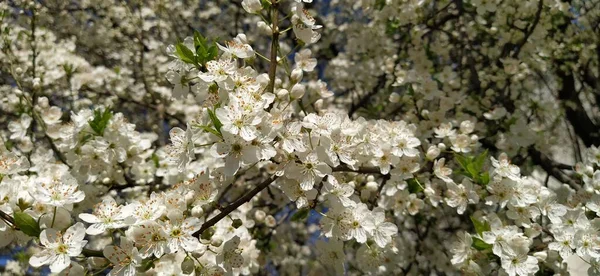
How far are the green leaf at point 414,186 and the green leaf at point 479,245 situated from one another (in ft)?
1.14

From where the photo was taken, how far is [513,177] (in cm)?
222

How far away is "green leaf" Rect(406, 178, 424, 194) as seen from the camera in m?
2.29

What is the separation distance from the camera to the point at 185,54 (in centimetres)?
→ 182

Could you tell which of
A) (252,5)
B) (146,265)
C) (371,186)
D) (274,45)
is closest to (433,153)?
(371,186)

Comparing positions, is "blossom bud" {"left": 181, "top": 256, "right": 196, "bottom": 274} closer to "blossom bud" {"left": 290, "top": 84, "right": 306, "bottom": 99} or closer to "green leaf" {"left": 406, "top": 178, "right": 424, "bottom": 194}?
"blossom bud" {"left": 290, "top": 84, "right": 306, "bottom": 99}

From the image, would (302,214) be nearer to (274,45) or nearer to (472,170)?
(274,45)

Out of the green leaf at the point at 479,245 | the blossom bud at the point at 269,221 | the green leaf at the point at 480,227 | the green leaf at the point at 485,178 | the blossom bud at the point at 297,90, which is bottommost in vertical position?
the blossom bud at the point at 269,221

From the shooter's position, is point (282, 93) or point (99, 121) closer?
point (282, 93)

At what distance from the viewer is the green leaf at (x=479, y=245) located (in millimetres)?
2076

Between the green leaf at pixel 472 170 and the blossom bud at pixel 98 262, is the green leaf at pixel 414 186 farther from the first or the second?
the blossom bud at pixel 98 262

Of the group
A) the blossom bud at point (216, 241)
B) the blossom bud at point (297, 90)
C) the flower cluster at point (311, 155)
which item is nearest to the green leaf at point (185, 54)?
the flower cluster at point (311, 155)

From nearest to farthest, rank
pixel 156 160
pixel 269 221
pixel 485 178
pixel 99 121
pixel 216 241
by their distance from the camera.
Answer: pixel 216 241 → pixel 485 178 → pixel 99 121 → pixel 156 160 → pixel 269 221

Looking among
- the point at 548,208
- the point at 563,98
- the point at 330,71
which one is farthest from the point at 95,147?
the point at 563,98

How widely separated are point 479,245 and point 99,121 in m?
1.94
